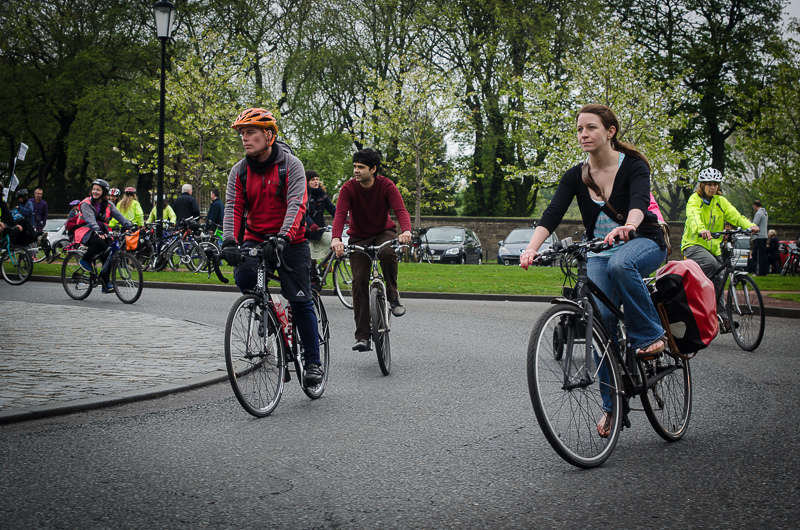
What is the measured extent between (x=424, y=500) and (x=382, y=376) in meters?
3.39

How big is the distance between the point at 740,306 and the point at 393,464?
19.2 feet

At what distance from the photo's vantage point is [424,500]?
11.7 feet

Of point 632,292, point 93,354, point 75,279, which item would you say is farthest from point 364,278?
point 75,279

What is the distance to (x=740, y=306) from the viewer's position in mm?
8648

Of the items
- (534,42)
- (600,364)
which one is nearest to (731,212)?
(600,364)

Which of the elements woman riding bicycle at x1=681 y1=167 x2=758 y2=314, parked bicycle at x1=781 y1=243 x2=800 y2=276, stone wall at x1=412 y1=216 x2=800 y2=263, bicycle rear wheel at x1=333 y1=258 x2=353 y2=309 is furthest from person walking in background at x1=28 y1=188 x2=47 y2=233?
parked bicycle at x1=781 y1=243 x2=800 y2=276

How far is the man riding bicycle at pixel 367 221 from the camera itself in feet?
23.3

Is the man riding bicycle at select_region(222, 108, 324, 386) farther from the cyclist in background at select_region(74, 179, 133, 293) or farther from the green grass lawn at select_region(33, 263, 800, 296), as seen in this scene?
the green grass lawn at select_region(33, 263, 800, 296)

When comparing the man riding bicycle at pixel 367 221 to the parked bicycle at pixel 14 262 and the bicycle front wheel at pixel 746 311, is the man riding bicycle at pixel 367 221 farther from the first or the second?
the parked bicycle at pixel 14 262

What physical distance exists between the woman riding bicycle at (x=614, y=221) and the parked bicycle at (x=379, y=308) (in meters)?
2.63

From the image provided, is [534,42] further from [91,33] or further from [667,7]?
[91,33]

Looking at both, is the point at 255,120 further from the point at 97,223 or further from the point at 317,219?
the point at 97,223

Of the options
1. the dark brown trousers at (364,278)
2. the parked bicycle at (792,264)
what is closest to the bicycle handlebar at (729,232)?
the dark brown trousers at (364,278)

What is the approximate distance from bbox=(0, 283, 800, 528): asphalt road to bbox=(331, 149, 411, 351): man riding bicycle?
750mm
